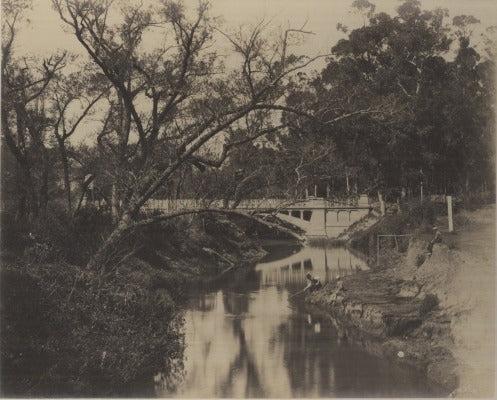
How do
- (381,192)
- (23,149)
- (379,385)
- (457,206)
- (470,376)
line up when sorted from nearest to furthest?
1. (470,376)
2. (379,385)
3. (23,149)
4. (457,206)
5. (381,192)

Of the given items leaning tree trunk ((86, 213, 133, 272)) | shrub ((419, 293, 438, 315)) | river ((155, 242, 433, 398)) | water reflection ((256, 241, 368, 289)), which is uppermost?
leaning tree trunk ((86, 213, 133, 272))

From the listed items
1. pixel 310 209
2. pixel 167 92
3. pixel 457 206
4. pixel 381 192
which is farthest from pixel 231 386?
pixel 310 209

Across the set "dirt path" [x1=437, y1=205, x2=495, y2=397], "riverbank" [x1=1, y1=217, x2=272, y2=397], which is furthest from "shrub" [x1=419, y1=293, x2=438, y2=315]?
"riverbank" [x1=1, y1=217, x2=272, y2=397]

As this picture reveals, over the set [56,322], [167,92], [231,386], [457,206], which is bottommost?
[231,386]

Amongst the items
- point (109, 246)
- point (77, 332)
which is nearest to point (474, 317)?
point (77, 332)

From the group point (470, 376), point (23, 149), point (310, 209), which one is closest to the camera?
point (470, 376)

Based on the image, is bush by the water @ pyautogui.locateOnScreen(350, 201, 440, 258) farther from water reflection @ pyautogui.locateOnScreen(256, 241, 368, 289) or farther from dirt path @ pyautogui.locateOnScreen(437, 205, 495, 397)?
dirt path @ pyautogui.locateOnScreen(437, 205, 495, 397)

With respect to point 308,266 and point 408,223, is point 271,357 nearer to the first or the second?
point 408,223

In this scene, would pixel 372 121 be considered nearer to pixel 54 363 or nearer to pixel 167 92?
pixel 167 92

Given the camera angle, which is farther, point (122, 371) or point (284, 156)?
point (284, 156)
